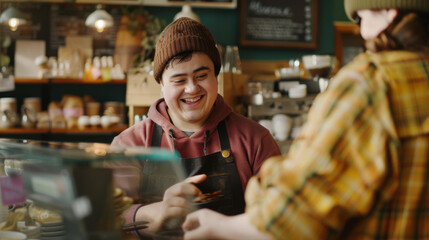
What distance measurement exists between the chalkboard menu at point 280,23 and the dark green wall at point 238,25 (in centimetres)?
9

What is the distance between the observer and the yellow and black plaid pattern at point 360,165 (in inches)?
31.8

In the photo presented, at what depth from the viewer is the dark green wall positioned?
5141 millimetres

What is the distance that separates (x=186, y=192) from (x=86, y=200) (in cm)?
33

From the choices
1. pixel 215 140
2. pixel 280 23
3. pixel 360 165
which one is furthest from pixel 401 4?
pixel 280 23

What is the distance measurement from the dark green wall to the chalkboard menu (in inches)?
3.5

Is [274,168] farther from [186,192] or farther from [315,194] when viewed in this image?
[186,192]

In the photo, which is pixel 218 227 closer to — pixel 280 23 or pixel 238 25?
pixel 238 25

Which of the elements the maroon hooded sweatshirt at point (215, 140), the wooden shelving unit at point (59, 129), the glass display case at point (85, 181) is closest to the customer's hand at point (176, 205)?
the glass display case at point (85, 181)

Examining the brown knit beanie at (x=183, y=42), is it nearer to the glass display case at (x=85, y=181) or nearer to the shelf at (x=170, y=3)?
the glass display case at (x=85, y=181)

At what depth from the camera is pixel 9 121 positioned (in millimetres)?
4406

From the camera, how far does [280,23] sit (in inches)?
209

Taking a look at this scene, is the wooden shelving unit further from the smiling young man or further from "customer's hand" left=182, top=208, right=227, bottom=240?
"customer's hand" left=182, top=208, right=227, bottom=240

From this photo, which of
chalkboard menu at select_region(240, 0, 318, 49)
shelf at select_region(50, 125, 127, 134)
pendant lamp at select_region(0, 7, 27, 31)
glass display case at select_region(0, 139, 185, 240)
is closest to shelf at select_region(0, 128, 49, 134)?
shelf at select_region(50, 125, 127, 134)

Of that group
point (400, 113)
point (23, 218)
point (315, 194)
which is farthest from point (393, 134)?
point (23, 218)
